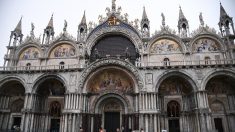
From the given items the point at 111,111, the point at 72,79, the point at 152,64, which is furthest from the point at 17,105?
the point at 152,64

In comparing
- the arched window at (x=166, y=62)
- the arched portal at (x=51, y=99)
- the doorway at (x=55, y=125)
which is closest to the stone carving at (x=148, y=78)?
the arched window at (x=166, y=62)

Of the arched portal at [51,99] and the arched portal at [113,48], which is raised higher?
the arched portal at [113,48]

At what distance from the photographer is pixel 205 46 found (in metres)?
25.7

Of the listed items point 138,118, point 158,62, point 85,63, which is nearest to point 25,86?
point 85,63

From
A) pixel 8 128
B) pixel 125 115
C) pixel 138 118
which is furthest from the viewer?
pixel 8 128

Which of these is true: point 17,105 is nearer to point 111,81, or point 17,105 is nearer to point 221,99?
point 111,81

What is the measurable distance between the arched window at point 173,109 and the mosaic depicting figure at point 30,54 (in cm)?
1999

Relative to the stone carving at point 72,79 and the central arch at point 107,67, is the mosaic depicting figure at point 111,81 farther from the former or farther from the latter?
the stone carving at point 72,79

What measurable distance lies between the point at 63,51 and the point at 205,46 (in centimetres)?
1971

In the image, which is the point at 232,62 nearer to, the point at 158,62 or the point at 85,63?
the point at 158,62

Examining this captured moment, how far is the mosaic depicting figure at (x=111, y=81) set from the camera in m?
25.0

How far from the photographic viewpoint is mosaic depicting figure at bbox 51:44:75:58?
92.0 feet

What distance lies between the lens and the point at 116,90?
24.7 m

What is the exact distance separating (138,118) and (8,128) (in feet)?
56.9
